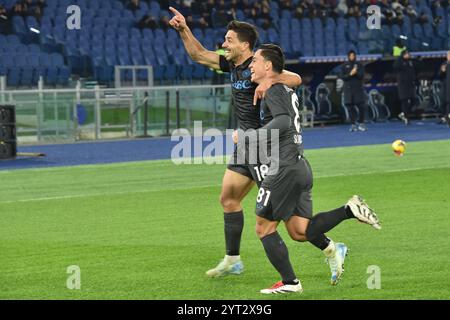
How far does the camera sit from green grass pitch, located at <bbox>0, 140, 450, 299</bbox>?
1076cm

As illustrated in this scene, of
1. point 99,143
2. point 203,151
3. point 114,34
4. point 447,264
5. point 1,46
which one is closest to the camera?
point 447,264

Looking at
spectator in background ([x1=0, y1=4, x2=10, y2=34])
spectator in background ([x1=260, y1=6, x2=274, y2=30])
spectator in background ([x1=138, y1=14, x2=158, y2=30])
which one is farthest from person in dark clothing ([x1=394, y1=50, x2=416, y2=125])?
spectator in background ([x1=0, y1=4, x2=10, y2=34])

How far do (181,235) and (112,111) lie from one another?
671 inches

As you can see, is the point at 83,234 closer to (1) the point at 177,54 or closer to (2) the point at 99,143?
(2) the point at 99,143

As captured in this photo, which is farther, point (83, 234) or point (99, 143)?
point (99, 143)

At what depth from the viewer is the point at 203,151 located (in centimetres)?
2819

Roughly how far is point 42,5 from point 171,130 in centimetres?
708

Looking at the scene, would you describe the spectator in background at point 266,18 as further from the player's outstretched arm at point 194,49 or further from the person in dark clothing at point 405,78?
the player's outstretched arm at point 194,49

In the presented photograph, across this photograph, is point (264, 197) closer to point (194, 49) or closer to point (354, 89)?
point (194, 49)

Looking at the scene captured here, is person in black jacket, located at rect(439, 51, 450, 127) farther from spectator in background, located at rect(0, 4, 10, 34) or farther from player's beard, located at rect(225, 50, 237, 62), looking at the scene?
player's beard, located at rect(225, 50, 237, 62)

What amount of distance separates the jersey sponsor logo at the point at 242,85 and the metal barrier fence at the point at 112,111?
1804 centimetres

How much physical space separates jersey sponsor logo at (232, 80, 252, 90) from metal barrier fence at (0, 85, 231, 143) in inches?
710

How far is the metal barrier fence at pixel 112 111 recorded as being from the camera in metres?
29.5
